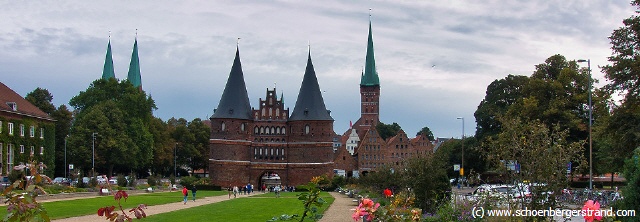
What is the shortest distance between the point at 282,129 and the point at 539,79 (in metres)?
41.6

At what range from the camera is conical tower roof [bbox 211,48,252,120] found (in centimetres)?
8550

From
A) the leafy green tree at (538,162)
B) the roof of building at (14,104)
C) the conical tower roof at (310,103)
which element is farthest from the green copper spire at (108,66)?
the leafy green tree at (538,162)

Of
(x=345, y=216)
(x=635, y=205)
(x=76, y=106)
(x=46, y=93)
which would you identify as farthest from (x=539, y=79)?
(x=46, y=93)

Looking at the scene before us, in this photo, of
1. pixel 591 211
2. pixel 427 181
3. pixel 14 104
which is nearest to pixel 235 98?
pixel 14 104

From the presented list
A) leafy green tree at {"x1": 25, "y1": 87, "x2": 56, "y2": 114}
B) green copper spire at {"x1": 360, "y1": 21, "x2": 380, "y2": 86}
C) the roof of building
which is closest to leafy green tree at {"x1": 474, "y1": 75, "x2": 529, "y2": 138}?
the roof of building

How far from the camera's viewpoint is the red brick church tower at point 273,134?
278 ft

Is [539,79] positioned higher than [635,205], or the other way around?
[539,79]

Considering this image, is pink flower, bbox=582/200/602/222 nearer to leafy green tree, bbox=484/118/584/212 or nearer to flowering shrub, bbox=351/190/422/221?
flowering shrub, bbox=351/190/422/221

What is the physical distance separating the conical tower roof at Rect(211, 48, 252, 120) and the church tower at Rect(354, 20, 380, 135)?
59.9 meters

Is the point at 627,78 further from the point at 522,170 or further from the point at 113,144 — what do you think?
the point at 113,144

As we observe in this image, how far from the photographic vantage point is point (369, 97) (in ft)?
502

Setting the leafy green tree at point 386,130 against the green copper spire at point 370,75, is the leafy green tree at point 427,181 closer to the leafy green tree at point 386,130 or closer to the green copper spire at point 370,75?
the green copper spire at point 370,75

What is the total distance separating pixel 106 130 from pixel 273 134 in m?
22.0

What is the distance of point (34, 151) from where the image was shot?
202ft
